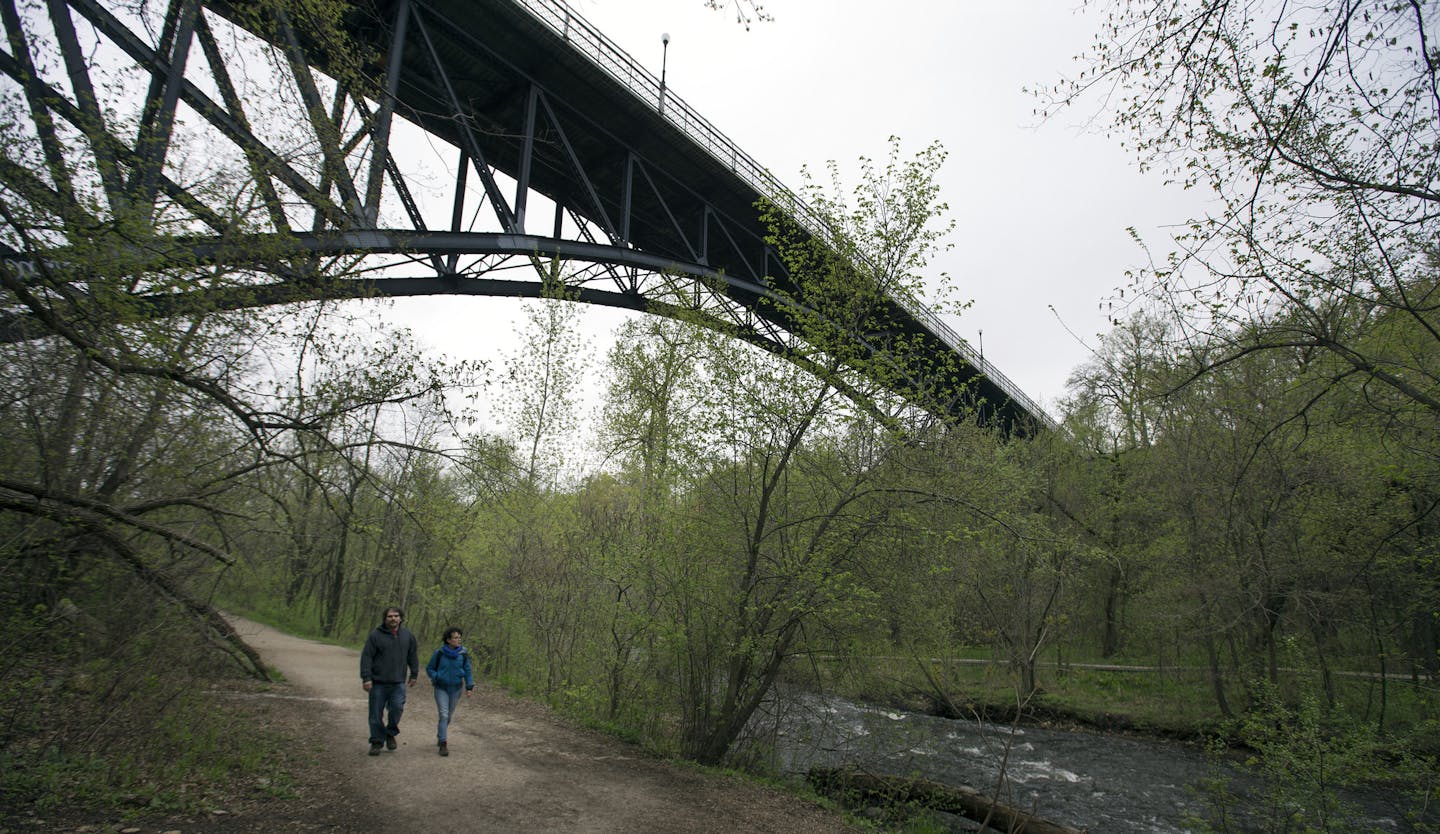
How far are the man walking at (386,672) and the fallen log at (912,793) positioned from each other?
5.11 m

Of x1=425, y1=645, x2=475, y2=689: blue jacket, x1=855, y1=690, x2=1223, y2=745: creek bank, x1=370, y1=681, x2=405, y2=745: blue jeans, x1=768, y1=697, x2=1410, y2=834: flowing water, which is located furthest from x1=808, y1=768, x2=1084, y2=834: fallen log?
x1=855, y1=690, x2=1223, y2=745: creek bank

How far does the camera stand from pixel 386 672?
699 cm

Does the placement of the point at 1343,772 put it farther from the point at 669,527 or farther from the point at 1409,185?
the point at 669,527

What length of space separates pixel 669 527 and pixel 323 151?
17.7 feet

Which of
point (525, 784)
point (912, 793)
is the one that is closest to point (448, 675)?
point (525, 784)

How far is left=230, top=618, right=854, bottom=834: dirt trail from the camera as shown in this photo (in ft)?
18.2

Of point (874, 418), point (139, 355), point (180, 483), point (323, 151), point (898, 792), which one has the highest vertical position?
point (323, 151)

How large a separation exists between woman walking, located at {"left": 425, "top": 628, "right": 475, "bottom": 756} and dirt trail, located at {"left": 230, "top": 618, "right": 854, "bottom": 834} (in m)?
0.39

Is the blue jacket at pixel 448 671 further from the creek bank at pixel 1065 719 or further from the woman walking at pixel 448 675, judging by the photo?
the creek bank at pixel 1065 719

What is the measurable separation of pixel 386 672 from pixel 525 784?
1848 mm

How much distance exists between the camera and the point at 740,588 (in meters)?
7.97

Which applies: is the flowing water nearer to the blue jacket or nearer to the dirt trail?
the dirt trail

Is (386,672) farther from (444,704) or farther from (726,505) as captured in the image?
(726,505)

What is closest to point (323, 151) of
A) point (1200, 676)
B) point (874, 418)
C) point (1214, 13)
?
point (874, 418)
